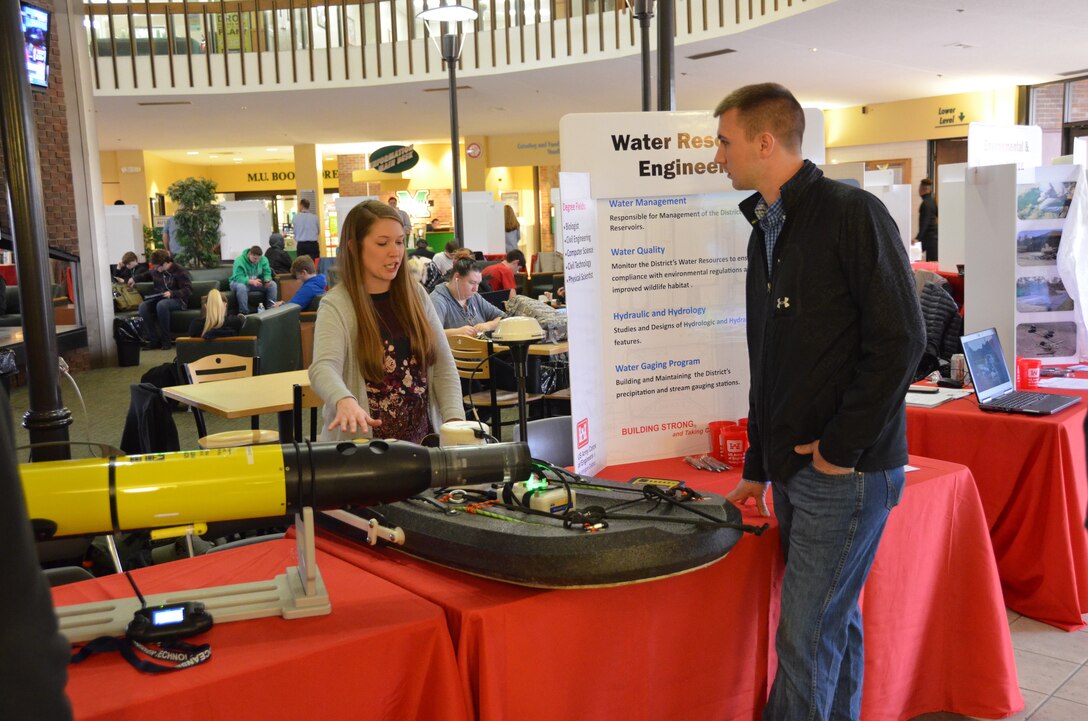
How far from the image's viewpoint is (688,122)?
2.73 m

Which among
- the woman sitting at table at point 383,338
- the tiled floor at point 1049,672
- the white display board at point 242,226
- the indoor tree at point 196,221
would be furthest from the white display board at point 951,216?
the white display board at point 242,226

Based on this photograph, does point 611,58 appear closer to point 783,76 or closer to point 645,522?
point 783,76

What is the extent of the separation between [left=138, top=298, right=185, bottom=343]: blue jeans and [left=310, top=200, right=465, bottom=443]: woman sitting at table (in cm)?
1070

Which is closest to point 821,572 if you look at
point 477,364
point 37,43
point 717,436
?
point 717,436

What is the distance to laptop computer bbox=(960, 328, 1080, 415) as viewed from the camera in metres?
3.43

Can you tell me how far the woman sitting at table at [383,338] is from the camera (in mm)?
2611

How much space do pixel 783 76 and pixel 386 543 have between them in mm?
13078

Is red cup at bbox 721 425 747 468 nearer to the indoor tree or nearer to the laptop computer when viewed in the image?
the laptop computer

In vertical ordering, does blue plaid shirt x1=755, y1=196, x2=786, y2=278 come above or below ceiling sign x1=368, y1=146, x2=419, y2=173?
below

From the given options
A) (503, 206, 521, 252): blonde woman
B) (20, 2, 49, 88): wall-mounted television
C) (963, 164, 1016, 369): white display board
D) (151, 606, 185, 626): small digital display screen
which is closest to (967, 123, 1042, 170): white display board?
(963, 164, 1016, 369): white display board

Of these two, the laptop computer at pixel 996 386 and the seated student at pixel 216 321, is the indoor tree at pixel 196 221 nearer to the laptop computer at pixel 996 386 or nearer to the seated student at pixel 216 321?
the seated student at pixel 216 321

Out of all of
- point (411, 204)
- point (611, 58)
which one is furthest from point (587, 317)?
point (411, 204)

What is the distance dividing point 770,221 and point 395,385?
1173 mm

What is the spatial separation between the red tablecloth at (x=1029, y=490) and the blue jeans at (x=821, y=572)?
166cm
